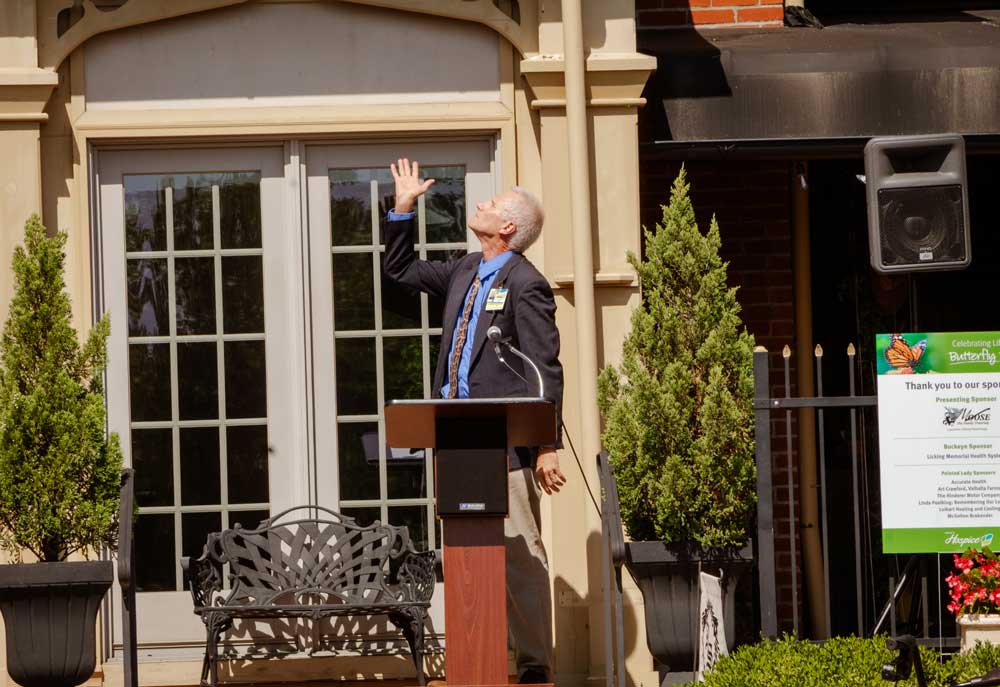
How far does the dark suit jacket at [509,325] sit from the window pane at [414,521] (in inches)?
39.3

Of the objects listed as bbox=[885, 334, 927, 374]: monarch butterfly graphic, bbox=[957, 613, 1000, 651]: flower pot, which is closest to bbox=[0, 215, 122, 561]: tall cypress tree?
bbox=[885, 334, 927, 374]: monarch butterfly graphic

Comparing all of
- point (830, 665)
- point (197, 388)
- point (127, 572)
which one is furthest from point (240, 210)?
point (830, 665)

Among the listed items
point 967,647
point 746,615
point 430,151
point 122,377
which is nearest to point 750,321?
point 746,615

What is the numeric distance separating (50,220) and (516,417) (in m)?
2.87

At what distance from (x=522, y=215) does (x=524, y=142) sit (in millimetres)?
850

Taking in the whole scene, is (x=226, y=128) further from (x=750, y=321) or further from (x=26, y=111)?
(x=750, y=321)

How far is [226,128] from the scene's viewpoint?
23.7 feet

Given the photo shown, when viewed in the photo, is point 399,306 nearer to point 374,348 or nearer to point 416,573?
point 374,348

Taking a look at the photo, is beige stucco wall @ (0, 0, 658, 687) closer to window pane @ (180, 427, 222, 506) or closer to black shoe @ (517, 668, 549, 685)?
black shoe @ (517, 668, 549, 685)

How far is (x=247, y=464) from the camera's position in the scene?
24.0 ft

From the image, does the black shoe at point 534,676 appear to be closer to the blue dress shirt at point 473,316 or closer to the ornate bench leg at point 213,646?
the blue dress shirt at point 473,316

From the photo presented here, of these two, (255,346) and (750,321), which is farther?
(750,321)

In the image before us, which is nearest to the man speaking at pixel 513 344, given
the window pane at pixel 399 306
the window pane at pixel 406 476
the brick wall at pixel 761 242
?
the window pane at pixel 399 306

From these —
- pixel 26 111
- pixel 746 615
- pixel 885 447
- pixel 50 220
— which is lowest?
pixel 746 615
